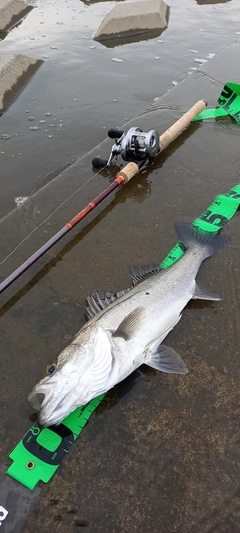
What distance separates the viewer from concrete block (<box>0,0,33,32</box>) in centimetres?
1027

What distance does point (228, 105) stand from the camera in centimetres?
605

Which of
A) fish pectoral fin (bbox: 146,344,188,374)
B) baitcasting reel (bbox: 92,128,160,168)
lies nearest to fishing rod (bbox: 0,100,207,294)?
baitcasting reel (bbox: 92,128,160,168)

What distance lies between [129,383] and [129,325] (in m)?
0.42

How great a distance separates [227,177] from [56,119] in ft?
11.0

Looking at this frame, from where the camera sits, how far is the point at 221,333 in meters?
3.17

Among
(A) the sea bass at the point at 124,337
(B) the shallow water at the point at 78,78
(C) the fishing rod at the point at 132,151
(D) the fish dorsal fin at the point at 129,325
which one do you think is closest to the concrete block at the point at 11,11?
(B) the shallow water at the point at 78,78

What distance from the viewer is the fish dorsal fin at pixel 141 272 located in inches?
137

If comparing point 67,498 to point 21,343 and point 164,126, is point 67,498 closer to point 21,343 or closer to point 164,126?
point 21,343

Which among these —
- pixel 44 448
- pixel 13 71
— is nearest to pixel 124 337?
pixel 44 448

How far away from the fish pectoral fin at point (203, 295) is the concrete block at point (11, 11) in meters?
9.84

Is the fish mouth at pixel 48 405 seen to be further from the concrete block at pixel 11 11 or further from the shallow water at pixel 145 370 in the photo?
the concrete block at pixel 11 11

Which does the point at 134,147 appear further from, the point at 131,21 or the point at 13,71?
the point at 131,21

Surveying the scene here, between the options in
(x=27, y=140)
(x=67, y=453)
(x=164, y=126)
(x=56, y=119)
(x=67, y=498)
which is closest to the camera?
(x=67, y=498)

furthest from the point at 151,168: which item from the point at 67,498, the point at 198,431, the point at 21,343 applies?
the point at 67,498
